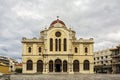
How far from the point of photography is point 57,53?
64000 millimetres

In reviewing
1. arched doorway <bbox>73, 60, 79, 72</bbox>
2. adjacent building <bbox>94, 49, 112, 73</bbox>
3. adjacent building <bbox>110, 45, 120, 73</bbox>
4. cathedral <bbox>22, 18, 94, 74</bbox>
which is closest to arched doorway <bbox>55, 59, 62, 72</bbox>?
cathedral <bbox>22, 18, 94, 74</bbox>

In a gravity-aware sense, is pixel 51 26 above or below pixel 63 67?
above

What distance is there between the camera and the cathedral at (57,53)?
63.8 meters

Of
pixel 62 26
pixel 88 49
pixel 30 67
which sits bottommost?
pixel 30 67

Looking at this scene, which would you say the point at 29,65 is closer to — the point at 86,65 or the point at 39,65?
the point at 39,65

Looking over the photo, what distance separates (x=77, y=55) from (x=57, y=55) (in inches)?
183

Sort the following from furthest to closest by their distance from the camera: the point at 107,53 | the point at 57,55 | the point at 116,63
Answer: the point at 107,53 → the point at 116,63 → the point at 57,55

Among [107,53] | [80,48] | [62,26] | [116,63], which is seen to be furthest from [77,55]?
[107,53]

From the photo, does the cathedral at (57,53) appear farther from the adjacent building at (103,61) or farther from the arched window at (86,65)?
the adjacent building at (103,61)

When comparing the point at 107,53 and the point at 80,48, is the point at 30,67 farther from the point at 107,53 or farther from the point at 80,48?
the point at 107,53

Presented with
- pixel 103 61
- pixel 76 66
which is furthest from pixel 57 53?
pixel 103 61

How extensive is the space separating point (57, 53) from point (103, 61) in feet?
106

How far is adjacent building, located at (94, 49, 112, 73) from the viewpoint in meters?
86.6

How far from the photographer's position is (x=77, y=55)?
64938 mm
